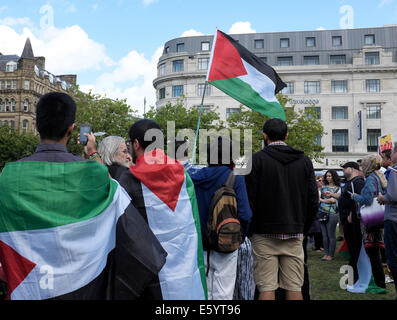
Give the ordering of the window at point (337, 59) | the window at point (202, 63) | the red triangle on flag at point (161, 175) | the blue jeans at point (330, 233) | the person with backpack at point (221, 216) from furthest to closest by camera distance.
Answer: the window at point (337, 59)
the window at point (202, 63)
the blue jeans at point (330, 233)
the person with backpack at point (221, 216)
the red triangle on flag at point (161, 175)

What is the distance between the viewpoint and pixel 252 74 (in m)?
7.11

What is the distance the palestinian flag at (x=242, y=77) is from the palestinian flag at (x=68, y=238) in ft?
15.2

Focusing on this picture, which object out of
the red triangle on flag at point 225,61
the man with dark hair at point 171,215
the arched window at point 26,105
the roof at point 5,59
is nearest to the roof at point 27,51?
the roof at point 5,59

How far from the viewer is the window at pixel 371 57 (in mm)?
54312

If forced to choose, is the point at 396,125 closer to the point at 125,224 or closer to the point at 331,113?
the point at 331,113

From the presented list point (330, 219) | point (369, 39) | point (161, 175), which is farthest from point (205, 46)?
point (161, 175)

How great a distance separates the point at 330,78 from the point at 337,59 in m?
5.24

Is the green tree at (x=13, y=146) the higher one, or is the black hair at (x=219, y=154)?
the green tree at (x=13, y=146)

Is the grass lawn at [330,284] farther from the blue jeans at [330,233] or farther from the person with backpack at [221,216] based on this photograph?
the person with backpack at [221,216]

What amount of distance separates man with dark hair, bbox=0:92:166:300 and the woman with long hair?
8.58 metres

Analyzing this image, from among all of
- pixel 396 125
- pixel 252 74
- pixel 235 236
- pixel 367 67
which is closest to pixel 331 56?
pixel 367 67

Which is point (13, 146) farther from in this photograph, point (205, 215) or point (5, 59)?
point (205, 215)

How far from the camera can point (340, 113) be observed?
2101 inches

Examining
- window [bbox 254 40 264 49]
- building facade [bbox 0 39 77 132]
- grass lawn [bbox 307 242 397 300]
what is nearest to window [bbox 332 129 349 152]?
window [bbox 254 40 264 49]
